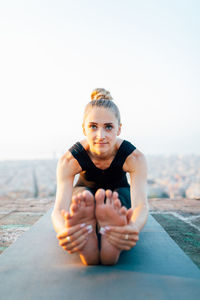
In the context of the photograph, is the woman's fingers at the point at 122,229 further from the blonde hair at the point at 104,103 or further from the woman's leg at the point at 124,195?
the blonde hair at the point at 104,103

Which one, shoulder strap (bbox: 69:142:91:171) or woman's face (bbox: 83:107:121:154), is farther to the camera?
shoulder strap (bbox: 69:142:91:171)

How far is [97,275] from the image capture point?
0.98 m

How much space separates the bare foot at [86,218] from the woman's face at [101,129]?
376mm

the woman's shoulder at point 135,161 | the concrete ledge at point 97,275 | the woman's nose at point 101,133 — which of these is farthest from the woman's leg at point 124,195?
the woman's nose at point 101,133

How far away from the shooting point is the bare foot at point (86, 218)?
38.3 inches

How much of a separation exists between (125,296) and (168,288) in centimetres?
18

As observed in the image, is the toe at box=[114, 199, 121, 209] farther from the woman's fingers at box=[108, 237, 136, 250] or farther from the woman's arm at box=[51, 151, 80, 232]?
the woman's arm at box=[51, 151, 80, 232]

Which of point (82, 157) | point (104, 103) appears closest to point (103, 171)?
point (82, 157)

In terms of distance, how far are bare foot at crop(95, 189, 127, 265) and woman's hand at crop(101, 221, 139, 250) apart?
0.02 m

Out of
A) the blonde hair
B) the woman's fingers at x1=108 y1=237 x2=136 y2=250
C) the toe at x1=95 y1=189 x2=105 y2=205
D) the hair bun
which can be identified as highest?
the hair bun

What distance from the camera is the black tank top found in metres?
1.44

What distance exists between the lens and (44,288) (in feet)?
2.94

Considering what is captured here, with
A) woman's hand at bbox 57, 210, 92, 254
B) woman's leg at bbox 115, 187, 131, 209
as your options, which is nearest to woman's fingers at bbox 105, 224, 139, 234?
woman's hand at bbox 57, 210, 92, 254

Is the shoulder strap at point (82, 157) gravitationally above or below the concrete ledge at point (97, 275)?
above
